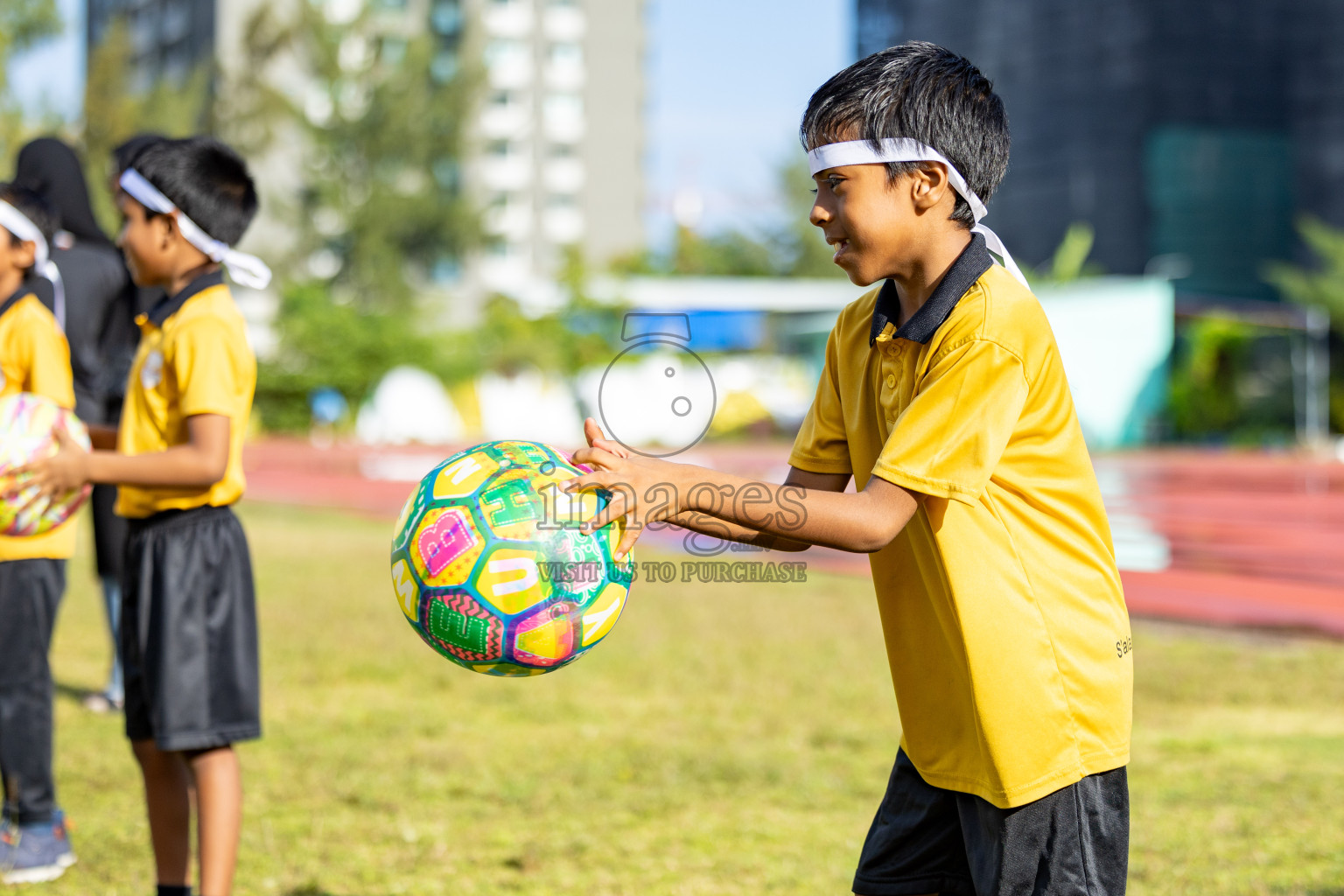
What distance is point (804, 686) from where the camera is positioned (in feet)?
20.9

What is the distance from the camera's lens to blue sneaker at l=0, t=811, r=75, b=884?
3723mm

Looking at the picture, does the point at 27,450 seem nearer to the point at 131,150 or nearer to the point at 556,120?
the point at 131,150

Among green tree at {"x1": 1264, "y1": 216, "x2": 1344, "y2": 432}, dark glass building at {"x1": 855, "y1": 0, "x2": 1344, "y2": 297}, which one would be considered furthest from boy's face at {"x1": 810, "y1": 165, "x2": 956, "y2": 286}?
dark glass building at {"x1": 855, "y1": 0, "x2": 1344, "y2": 297}

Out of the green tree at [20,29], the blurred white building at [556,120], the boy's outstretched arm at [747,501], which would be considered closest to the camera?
the boy's outstretched arm at [747,501]

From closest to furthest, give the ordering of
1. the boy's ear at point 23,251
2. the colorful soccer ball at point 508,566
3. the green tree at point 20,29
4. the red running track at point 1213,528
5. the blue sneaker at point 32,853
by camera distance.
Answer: the colorful soccer ball at point 508,566 < the blue sneaker at point 32,853 < the boy's ear at point 23,251 < the red running track at point 1213,528 < the green tree at point 20,29

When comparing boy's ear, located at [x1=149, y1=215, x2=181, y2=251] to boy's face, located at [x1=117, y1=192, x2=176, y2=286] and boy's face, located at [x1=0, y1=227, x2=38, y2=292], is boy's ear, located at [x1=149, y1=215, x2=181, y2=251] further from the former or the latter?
boy's face, located at [x1=0, y1=227, x2=38, y2=292]

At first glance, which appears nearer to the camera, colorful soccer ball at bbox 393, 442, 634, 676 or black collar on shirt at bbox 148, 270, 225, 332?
colorful soccer ball at bbox 393, 442, 634, 676

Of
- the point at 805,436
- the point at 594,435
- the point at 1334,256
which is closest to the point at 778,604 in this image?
the point at 805,436

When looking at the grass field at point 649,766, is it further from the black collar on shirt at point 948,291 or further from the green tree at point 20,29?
the green tree at point 20,29

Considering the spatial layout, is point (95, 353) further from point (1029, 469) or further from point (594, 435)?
point (1029, 469)

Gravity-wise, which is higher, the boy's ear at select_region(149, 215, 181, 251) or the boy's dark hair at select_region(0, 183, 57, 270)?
the boy's dark hair at select_region(0, 183, 57, 270)

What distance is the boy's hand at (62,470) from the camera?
121 inches

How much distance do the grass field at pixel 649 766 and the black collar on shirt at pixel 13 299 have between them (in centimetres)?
167

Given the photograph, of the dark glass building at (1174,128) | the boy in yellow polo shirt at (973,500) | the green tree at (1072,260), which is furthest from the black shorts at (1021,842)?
the dark glass building at (1174,128)
